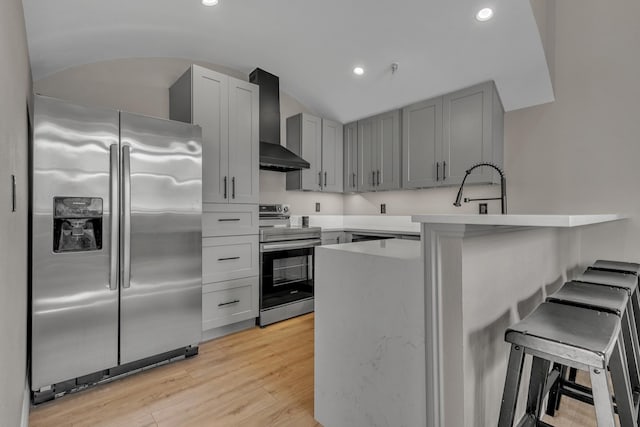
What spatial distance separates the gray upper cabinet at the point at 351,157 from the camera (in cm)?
414

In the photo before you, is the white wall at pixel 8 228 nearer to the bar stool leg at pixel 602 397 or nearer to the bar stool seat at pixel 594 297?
the bar stool leg at pixel 602 397

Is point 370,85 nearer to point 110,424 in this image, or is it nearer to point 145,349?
point 145,349

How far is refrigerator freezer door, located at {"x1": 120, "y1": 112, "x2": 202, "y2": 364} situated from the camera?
6.81 ft

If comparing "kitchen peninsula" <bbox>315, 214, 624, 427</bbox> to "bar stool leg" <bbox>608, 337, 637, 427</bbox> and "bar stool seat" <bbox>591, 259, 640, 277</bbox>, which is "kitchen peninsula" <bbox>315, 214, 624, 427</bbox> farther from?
"bar stool seat" <bbox>591, 259, 640, 277</bbox>

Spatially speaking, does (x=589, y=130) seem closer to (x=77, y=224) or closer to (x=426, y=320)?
(x=426, y=320)

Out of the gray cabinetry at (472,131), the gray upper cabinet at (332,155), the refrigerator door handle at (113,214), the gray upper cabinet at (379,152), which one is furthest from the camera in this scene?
the gray upper cabinet at (332,155)

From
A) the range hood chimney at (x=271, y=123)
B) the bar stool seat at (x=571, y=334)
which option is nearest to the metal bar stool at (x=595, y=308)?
the bar stool seat at (x=571, y=334)

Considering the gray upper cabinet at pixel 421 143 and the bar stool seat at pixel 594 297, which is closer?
the bar stool seat at pixel 594 297

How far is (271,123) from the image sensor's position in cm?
349

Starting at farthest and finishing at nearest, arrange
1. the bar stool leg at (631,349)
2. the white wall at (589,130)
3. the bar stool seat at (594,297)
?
the white wall at (589,130) → the bar stool leg at (631,349) → the bar stool seat at (594,297)

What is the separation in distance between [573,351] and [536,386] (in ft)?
1.57

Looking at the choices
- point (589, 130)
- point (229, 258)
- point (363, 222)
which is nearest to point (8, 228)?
point (229, 258)

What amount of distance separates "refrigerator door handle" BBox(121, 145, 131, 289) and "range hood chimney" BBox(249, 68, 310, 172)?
4.47 feet

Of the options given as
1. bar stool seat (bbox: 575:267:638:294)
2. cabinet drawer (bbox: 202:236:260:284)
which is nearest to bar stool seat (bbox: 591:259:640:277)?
bar stool seat (bbox: 575:267:638:294)
